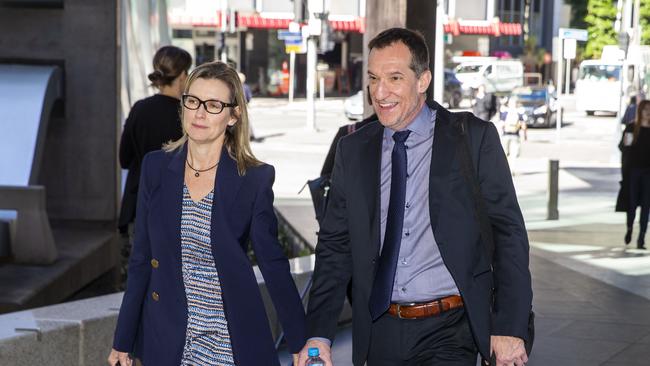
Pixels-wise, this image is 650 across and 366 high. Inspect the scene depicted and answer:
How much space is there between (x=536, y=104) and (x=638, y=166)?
1178 inches

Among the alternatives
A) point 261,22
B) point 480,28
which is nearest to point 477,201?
point 261,22

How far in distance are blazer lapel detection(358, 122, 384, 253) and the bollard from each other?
12846 millimetres

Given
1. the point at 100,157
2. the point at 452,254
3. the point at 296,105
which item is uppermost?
the point at 452,254

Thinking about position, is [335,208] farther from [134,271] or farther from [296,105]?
[296,105]

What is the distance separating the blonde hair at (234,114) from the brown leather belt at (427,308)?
0.73 m

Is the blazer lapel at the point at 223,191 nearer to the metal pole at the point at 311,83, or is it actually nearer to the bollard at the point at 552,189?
the bollard at the point at 552,189

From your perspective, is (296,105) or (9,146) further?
(296,105)

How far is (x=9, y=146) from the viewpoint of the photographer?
38.7ft

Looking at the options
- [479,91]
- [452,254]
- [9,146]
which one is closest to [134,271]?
[452,254]

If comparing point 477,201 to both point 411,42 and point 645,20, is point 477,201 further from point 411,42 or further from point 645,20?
point 645,20

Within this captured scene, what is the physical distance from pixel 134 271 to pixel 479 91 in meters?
25.7

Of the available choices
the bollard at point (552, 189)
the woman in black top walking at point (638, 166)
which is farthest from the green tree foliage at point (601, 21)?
the woman in black top walking at point (638, 166)

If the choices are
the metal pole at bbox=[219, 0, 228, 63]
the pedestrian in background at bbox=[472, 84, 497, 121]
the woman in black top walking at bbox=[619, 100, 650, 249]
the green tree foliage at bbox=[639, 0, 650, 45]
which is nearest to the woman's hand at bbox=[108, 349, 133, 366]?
the woman in black top walking at bbox=[619, 100, 650, 249]

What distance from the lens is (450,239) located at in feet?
13.9
